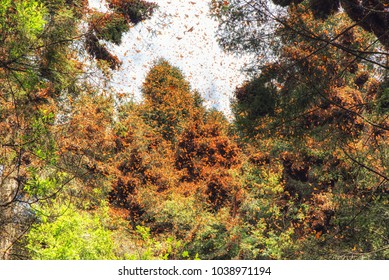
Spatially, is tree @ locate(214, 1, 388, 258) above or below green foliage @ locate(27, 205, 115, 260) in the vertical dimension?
above

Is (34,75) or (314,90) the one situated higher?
(314,90)

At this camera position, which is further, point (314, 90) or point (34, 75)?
point (314, 90)

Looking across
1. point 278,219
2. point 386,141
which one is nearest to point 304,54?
point 386,141

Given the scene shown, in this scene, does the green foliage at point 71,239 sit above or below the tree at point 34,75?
below

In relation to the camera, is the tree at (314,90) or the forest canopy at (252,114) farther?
the tree at (314,90)

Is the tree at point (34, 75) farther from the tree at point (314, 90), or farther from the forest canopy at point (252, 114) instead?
the tree at point (314, 90)

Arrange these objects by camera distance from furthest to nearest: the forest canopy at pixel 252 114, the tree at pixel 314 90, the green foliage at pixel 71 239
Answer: the green foliage at pixel 71 239, the tree at pixel 314 90, the forest canopy at pixel 252 114

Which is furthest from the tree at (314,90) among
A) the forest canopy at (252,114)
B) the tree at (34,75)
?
the tree at (34,75)

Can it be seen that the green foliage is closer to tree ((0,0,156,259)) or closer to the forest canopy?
the forest canopy

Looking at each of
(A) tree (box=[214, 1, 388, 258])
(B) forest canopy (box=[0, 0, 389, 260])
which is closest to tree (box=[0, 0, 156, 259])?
(B) forest canopy (box=[0, 0, 389, 260])

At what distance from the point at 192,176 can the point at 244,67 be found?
647 inches

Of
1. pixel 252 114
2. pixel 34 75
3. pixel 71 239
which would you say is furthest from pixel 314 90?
pixel 71 239

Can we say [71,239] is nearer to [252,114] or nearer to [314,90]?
[252,114]

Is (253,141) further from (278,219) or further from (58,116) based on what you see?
(278,219)
